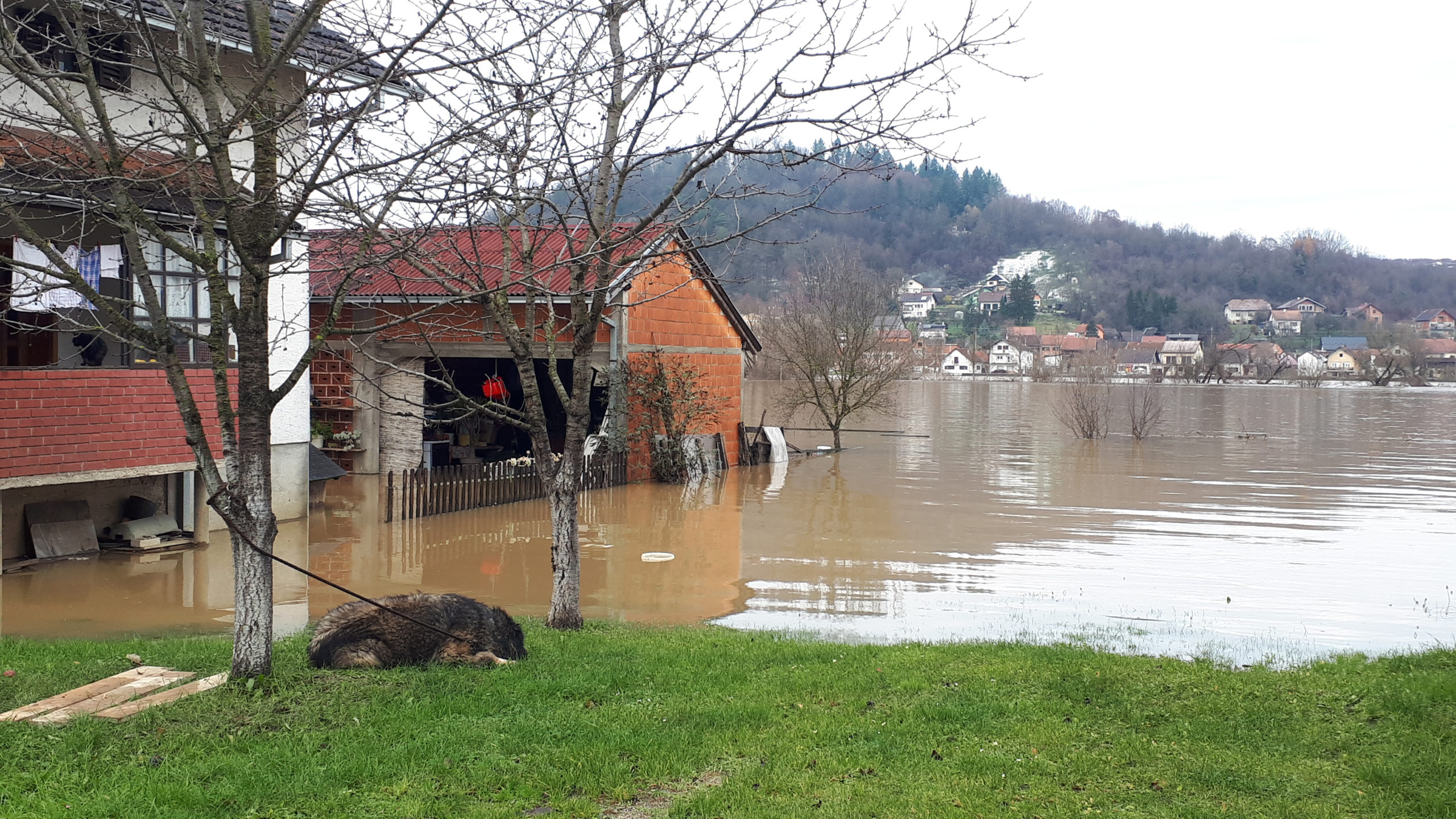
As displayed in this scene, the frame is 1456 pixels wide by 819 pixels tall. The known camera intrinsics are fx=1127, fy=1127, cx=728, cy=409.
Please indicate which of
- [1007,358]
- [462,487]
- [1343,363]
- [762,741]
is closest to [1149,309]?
[1343,363]

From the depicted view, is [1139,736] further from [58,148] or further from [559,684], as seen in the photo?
[58,148]

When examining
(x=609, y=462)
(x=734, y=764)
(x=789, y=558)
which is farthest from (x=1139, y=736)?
(x=609, y=462)

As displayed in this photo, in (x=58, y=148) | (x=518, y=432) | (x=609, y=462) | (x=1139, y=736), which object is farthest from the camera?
(x=518, y=432)

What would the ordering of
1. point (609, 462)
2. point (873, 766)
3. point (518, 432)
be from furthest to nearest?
point (518, 432) → point (609, 462) → point (873, 766)

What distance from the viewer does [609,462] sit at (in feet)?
70.7

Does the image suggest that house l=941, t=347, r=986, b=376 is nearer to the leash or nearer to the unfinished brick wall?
the unfinished brick wall

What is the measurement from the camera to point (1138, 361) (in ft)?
404

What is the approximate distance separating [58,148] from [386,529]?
706 cm

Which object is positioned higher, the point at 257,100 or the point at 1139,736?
the point at 257,100

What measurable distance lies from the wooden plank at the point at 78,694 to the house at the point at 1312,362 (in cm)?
10650

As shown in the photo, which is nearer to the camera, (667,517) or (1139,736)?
(1139,736)

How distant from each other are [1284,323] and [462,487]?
155022 millimetres

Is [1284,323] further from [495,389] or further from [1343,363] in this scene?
[495,389]

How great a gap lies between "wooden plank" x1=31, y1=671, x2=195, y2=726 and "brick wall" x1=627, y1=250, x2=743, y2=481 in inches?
575
